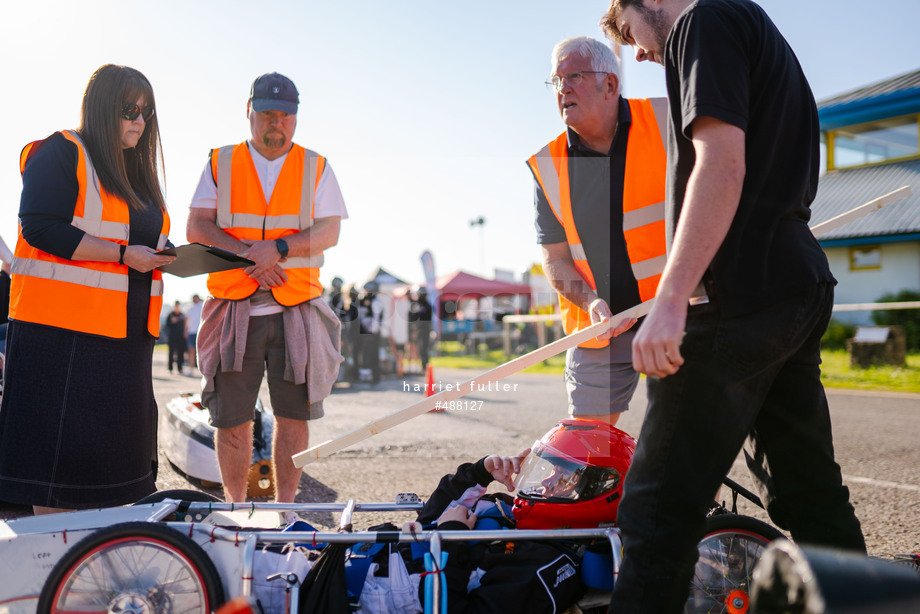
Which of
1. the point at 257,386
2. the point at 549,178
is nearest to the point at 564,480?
the point at 549,178

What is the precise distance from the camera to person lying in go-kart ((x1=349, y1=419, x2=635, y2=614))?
2.18 meters

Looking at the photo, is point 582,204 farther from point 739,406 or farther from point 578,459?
point 739,406

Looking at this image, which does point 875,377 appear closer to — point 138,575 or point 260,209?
point 260,209

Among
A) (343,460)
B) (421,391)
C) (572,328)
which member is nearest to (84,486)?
(572,328)

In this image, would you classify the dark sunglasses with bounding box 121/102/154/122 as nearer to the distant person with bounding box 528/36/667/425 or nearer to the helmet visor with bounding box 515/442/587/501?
the distant person with bounding box 528/36/667/425

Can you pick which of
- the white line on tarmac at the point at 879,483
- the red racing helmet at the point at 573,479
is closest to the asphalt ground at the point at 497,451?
the white line on tarmac at the point at 879,483

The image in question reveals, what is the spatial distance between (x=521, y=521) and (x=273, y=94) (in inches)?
92.9

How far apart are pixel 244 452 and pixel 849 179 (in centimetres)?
2256

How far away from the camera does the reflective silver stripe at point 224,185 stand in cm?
356

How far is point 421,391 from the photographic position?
A: 1223cm

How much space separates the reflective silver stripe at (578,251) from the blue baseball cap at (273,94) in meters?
1.58

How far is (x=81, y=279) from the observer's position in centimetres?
287

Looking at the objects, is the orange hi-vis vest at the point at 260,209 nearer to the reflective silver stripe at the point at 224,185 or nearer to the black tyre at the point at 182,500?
the reflective silver stripe at the point at 224,185

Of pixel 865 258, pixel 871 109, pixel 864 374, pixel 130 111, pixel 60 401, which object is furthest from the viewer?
pixel 865 258
